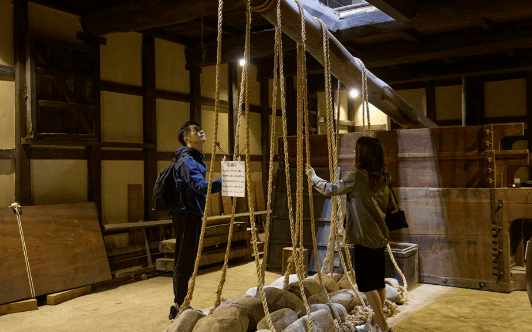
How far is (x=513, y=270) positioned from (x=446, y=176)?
1.14 m

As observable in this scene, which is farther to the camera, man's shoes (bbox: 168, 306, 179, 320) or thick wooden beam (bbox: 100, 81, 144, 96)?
thick wooden beam (bbox: 100, 81, 144, 96)

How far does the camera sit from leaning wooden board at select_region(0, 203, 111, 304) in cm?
448

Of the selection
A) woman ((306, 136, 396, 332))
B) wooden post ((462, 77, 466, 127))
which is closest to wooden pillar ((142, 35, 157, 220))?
woman ((306, 136, 396, 332))

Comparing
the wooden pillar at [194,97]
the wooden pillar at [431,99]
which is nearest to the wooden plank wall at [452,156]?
the wooden pillar at [194,97]

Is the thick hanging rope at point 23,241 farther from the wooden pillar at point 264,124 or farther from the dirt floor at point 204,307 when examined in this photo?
the wooden pillar at point 264,124

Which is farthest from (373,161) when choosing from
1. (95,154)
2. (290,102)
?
(290,102)

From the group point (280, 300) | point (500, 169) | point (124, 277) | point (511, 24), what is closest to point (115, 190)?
point (124, 277)

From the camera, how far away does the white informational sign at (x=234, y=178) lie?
278 cm

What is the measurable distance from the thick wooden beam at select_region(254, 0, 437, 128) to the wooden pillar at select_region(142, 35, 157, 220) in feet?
9.49

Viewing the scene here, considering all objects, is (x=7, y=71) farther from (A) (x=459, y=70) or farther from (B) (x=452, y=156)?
(A) (x=459, y=70)

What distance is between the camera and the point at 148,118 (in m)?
6.32

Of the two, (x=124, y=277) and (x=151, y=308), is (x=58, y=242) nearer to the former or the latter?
(x=124, y=277)

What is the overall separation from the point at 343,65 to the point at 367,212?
65.0 inches

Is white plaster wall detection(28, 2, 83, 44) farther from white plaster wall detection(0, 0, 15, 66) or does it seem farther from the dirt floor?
the dirt floor
